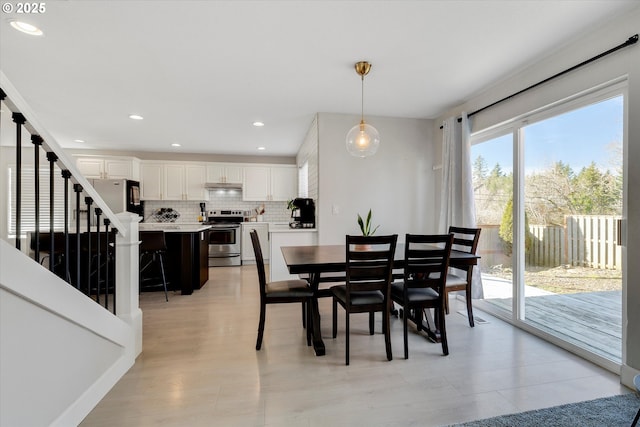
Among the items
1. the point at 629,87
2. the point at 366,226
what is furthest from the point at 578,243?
the point at 366,226

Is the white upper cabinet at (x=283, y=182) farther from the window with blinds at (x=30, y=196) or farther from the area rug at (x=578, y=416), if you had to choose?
the area rug at (x=578, y=416)

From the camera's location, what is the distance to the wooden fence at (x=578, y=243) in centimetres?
216

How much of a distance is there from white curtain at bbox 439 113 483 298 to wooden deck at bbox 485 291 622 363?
57 centimetres

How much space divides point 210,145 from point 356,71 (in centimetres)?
395

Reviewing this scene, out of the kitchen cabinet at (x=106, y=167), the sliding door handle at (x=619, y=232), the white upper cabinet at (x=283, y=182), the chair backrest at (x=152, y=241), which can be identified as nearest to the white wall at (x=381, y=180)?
the chair backrest at (x=152, y=241)

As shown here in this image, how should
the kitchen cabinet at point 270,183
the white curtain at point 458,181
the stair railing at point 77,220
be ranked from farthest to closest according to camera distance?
the kitchen cabinet at point 270,183 → the white curtain at point 458,181 → the stair railing at point 77,220

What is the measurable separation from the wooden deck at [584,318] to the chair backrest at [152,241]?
4.13m

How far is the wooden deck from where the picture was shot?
2.17 meters

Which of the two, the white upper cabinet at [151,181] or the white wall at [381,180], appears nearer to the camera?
the white wall at [381,180]

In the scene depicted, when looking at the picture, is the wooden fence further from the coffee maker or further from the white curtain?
the coffee maker

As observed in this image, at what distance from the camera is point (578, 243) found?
2391mm

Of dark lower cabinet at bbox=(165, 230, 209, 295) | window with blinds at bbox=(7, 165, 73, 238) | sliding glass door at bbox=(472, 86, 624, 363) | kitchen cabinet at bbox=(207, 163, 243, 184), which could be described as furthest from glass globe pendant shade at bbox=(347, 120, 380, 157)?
window with blinds at bbox=(7, 165, 73, 238)

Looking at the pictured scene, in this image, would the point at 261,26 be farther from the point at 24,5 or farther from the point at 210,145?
the point at 210,145

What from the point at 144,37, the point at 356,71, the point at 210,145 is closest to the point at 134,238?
the point at 144,37
